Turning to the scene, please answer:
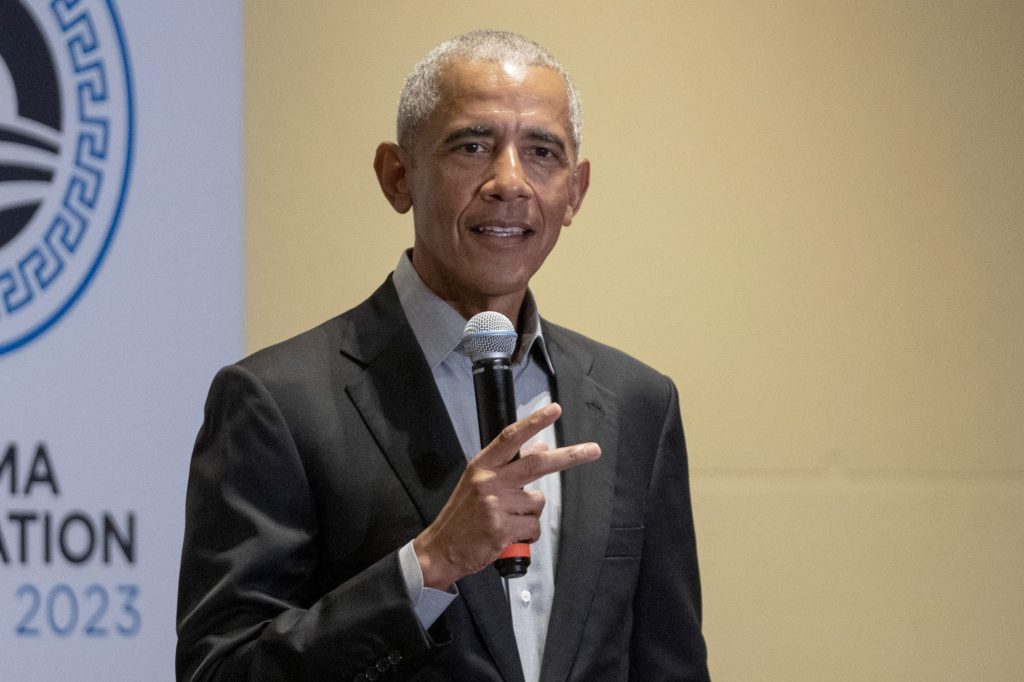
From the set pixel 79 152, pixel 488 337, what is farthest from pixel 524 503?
pixel 79 152

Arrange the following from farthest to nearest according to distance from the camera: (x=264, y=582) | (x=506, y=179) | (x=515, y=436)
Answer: (x=506, y=179) < (x=264, y=582) < (x=515, y=436)

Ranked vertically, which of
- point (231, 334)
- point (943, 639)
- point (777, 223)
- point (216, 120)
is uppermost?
point (216, 120)

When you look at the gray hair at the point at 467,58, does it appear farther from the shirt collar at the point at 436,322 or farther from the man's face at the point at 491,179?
the shirt collar at the point at 436,322

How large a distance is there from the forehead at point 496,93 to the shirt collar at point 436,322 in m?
0.26

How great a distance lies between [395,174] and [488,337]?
0.63m

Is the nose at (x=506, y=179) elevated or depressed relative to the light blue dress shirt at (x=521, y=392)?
elevated

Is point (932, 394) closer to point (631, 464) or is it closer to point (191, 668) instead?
point (631, 464)

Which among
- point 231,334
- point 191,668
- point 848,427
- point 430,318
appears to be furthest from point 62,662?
point 848,427

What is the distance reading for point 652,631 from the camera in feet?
6.88

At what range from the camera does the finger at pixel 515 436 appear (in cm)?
151

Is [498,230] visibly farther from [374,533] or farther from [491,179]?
[374,533]

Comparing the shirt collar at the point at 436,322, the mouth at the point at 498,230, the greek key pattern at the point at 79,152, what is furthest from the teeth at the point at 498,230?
the greek key pattern at the point at 79,152

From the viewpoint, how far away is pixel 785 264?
124 inches

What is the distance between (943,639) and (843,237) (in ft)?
3.18
